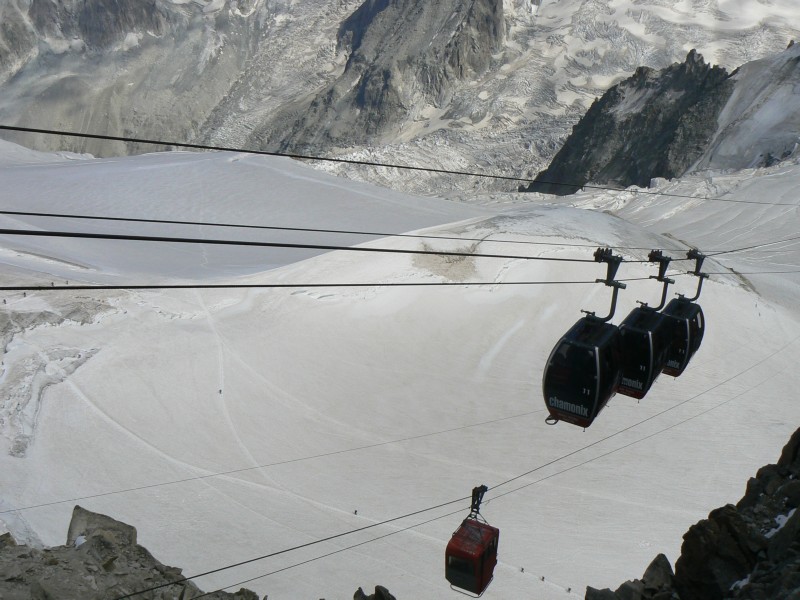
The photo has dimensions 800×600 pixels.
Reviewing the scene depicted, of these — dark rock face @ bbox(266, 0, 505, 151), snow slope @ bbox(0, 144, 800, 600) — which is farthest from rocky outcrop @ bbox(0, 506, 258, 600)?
dark rock face @ bbox(266, 0, 505, 151)

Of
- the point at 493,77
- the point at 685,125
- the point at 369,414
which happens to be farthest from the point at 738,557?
the point at 493,77

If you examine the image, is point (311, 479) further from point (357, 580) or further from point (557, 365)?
point (557, 365)

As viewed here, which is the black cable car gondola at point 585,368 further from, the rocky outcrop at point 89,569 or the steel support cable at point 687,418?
the steel support cable at point 687,418

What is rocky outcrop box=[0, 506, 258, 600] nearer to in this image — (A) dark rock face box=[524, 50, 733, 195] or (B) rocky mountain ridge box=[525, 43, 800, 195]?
(B) rocky mountain ridge box=[525, 43, 800, 195]

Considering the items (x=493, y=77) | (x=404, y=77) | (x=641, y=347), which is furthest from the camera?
(x=404, y=77)

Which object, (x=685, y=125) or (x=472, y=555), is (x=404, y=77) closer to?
(x=685, y=125)

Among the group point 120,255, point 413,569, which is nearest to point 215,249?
point 120,255
